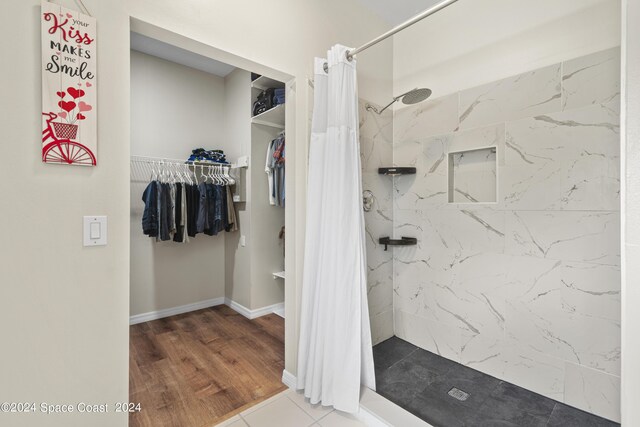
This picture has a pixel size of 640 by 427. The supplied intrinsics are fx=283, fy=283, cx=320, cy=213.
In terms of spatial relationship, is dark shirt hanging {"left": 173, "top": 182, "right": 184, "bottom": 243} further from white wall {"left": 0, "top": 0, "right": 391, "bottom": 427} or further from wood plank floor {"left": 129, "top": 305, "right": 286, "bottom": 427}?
white wall {"left": 0, "top": 0, "right": 391, "bottom": 427}

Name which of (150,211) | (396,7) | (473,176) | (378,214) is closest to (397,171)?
(378,214)

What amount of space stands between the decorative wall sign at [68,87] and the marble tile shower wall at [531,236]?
1.94 metres

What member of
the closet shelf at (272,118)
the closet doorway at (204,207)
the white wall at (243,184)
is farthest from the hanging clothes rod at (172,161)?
the closet shelf at (272,118)

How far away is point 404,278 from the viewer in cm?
247

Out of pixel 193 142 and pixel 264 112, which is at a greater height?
pixel 264 112

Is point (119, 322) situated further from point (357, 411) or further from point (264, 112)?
point (264, 112)

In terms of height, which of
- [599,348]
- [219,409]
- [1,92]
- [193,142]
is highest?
[193,142]

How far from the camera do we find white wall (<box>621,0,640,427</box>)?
0.84 metres

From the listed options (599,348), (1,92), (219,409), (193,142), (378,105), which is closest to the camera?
(1,92)

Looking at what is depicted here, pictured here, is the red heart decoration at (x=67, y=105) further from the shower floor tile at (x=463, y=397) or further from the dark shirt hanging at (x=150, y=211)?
the shower floor tile at (x=463, y=397)

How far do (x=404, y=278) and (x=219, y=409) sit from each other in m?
1.66

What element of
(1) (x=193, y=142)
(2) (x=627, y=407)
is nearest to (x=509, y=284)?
(2) (x=627, y=407)

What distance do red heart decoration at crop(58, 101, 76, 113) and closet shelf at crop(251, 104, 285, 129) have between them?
177 centimetres

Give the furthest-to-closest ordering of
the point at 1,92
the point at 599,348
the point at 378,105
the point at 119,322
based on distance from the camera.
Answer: the point at 378,105 → the point at 599,348 → the point at 119,322 → the point at 1,92
